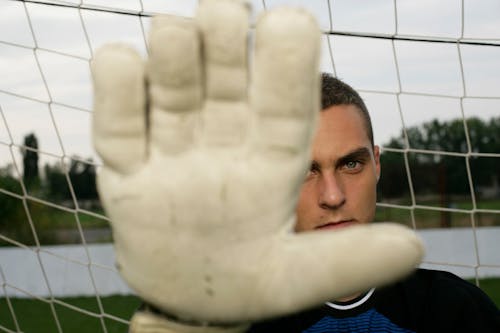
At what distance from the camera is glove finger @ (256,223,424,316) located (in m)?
0.57

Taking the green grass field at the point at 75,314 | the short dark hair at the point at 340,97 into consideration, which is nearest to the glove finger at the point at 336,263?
the short dark hair at the point at 340,97

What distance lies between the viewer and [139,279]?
626mm

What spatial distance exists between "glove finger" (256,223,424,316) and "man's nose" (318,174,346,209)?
1.31 feet

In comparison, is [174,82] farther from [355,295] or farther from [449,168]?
[449,168]

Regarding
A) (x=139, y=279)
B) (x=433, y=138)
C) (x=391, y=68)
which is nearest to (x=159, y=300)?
(x=139, y=279)

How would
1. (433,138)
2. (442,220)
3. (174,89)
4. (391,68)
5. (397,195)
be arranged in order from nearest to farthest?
1. (174,89)
2. (391,68)
3. (433,138)
4. (442,220)
5. (397,195)

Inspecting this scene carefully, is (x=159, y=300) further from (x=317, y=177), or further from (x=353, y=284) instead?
(x=317, y=177)

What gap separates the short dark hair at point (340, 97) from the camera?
110cm

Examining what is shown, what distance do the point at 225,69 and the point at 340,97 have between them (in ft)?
1.84

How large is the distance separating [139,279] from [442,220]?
32.2ft

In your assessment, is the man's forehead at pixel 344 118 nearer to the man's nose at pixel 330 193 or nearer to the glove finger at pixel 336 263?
the man's nose at pixel 330 193

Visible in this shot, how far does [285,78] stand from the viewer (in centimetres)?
57

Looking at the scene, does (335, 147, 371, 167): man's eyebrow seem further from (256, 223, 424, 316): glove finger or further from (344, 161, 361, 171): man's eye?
(256, 223, 424, 316): glove finger

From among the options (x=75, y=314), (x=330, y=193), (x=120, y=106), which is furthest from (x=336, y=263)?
(x=75, y=314)
